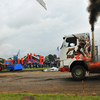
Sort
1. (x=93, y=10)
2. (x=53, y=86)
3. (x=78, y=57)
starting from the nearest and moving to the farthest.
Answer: (x=53, y=86) < (x=78, y=57) < (x=93, y=10)

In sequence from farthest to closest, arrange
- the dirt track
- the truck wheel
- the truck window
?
the truck window → the truck wheel → the dirt track

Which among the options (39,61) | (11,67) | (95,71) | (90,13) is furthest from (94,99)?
(39,61)

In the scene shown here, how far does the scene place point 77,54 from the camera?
7.99m

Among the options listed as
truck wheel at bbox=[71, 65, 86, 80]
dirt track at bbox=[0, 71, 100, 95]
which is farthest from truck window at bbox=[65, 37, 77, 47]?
dirt track at bbox=[0, 71, 100, 95]

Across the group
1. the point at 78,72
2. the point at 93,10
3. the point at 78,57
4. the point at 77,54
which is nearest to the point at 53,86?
the point at 78,72

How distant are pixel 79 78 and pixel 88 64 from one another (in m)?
1.11

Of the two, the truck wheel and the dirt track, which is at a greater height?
the truck wheel

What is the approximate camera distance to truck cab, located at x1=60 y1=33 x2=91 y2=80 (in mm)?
7910

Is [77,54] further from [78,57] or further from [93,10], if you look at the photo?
[93,10]

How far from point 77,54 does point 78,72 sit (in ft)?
3.99

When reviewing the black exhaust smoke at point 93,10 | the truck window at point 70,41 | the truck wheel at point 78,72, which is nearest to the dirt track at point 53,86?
the truck wheel at point 78,72

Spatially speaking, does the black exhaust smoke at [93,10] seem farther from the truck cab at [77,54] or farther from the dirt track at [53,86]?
the dirt track at [53,86]

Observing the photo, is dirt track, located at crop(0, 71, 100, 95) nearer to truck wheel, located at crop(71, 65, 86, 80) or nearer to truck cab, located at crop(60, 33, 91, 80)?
truck wheel, located at crop(71, 65, 86, 80)

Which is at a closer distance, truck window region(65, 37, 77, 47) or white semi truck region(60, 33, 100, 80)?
white semi truck region(60, 33, 100, 80)
